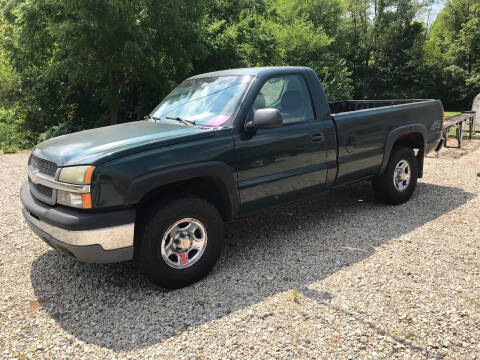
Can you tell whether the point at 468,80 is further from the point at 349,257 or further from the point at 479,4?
the point at 349,257

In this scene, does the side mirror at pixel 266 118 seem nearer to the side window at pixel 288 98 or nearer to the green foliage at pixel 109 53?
the side window at pixel 288 98

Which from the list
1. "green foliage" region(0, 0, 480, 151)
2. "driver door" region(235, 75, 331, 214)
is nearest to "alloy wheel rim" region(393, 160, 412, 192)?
"driver door" region(235, 75, 331, 214)

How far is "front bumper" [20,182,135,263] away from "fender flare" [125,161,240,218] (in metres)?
0.17

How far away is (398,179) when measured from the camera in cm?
561

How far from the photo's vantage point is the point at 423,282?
3.53 m

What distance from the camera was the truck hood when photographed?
123 inches

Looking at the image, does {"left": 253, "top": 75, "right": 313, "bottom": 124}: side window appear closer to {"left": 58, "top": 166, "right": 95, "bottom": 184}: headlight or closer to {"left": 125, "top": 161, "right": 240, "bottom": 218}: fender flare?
{"left": 125, "top": 161, "right": 240, "bottom": 218}: fender flare

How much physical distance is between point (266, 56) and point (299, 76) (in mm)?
12305

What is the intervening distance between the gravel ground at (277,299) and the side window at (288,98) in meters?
1.40

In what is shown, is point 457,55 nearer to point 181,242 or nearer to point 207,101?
point 207,101

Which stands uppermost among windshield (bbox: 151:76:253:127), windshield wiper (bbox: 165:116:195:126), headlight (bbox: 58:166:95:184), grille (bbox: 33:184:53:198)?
windshield (bbox: 151:76:253:127)

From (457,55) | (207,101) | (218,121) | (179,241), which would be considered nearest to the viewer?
(179,241)

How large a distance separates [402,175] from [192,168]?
349cm

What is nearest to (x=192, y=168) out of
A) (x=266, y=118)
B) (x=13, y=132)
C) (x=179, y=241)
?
(x=179, y=241)
